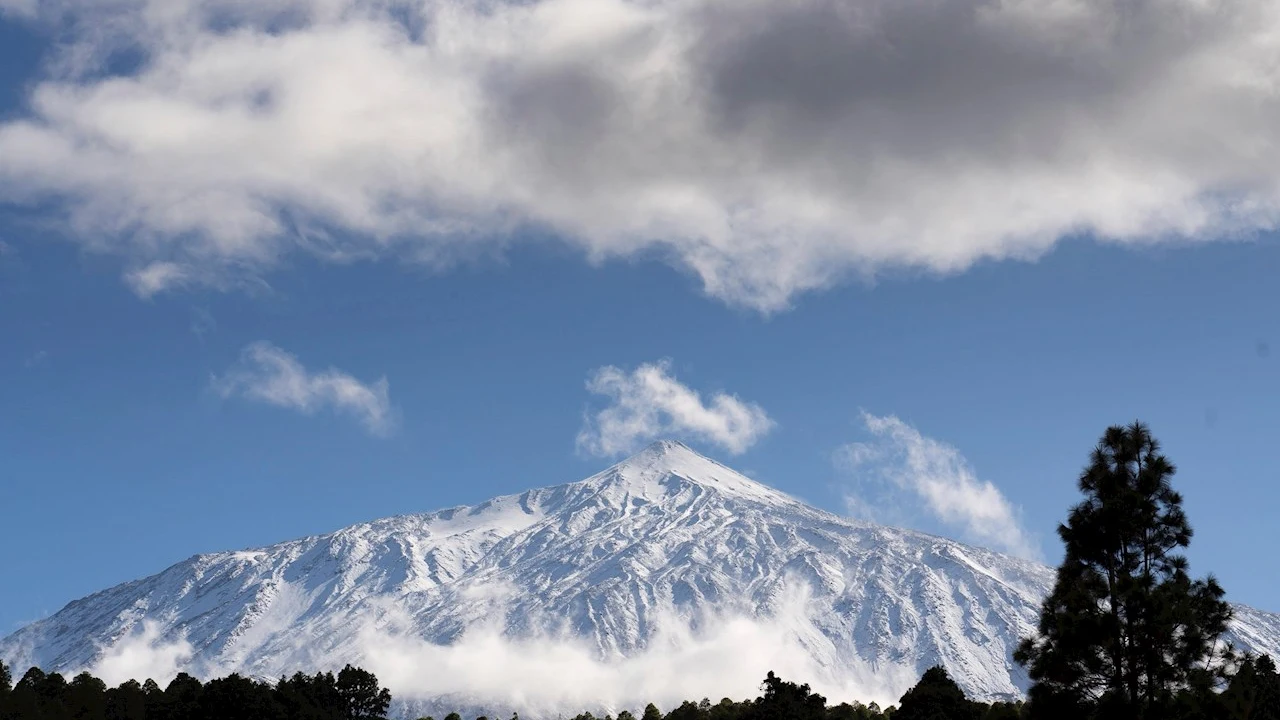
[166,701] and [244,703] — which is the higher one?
[166,701]

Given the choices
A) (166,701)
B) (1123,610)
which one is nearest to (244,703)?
(166,701)

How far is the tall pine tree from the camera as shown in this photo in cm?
3972

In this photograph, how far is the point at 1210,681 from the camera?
39406mm

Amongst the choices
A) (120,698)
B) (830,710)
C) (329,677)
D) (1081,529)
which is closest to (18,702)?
(120,698)

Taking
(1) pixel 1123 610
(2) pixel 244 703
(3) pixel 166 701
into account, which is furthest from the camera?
(3) pixel 166 701

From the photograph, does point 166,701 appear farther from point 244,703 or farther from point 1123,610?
point 1123,610

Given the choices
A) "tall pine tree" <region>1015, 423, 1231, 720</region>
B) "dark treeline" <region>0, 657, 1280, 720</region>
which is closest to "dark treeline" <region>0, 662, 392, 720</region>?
"dark treeline" <region>0, 657, 1280, 720</region>

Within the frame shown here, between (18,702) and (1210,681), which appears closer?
(1210,681)

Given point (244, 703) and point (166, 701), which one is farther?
point (166, 701)

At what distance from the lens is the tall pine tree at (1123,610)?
3972 cm

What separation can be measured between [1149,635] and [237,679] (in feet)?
304

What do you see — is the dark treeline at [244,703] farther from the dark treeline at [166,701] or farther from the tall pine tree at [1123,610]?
the tall pine tree at [1123,610]

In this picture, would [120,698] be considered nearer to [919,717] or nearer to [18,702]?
[18,702]

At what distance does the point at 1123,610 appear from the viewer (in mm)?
40281
